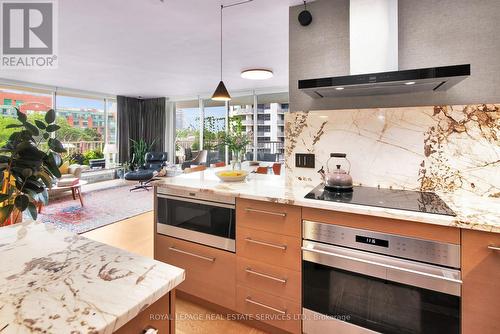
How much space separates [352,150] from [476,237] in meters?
0.95

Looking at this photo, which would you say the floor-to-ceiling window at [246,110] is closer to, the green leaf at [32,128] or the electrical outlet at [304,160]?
the electrical outlet at [304,160]

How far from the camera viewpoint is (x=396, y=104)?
6.21 ft

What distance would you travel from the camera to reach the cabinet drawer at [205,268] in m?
1.81

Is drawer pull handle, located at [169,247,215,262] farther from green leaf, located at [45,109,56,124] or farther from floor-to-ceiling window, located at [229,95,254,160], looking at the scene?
floor-to-ceiling window, located at [229,95,254,160]

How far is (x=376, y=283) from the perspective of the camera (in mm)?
1373

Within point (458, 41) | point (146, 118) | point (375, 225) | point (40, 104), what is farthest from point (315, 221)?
point (146, 118)

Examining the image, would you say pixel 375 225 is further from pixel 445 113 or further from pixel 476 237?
pixel 445 113

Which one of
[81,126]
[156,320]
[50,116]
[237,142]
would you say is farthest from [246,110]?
[156,320]

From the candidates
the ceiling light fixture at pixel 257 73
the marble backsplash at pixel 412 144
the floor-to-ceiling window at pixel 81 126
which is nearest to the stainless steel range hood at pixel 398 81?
the marble backsplash at pixel 412 144

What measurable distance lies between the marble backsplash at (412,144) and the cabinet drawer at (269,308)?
0.93 meters

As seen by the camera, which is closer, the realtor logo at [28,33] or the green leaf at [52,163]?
the green leaf at [52,163]

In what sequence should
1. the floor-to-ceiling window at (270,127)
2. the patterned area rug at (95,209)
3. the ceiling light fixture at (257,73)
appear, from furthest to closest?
the floor-to-ceiling window at (270,127)
the ceiling light fixture at (257,73)
the patterned area rug at (95,209)

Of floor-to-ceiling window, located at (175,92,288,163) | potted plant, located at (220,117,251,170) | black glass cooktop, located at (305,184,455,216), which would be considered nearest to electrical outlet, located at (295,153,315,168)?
black glass cooktop, located at (305,184,455,216)

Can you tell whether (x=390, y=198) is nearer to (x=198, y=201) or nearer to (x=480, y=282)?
(x=480, y=282)
